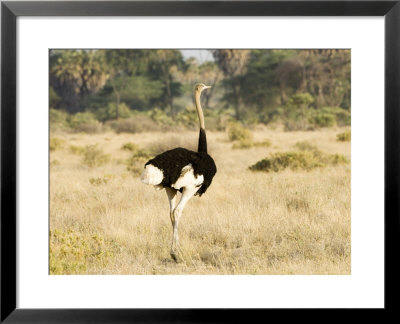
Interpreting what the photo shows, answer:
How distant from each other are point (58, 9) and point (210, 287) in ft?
8.64

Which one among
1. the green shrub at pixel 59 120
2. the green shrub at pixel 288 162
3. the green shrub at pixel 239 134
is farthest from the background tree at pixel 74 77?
the green shrub at pixel 288 162

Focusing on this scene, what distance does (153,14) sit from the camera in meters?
4.88

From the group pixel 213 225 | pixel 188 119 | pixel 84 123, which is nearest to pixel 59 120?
pixel 84 123

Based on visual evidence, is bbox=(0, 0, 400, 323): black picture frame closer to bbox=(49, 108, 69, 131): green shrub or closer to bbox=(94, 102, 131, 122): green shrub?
bbox=(49, 108, 69, 131): green shrub

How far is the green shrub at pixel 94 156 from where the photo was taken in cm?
1394

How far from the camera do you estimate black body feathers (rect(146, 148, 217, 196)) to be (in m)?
5.83

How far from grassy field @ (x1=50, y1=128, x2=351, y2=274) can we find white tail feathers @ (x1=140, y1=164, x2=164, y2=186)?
2.71 ft

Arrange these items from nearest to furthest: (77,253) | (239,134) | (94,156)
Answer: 1. (77,253)
2. (94,156)
3. (239,134)

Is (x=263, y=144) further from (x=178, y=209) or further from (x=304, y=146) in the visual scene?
(x=178, y=209)

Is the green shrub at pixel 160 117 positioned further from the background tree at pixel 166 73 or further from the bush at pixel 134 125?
the background tree at pixel 166 73

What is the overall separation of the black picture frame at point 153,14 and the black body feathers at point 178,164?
154 cm

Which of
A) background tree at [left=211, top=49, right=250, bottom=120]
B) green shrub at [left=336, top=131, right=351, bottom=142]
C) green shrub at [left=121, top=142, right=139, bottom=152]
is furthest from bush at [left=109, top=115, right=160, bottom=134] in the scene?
green shrub at [left=336, top=131, right=351, bottom=142]

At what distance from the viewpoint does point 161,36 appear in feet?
16.5

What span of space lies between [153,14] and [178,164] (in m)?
1.62
